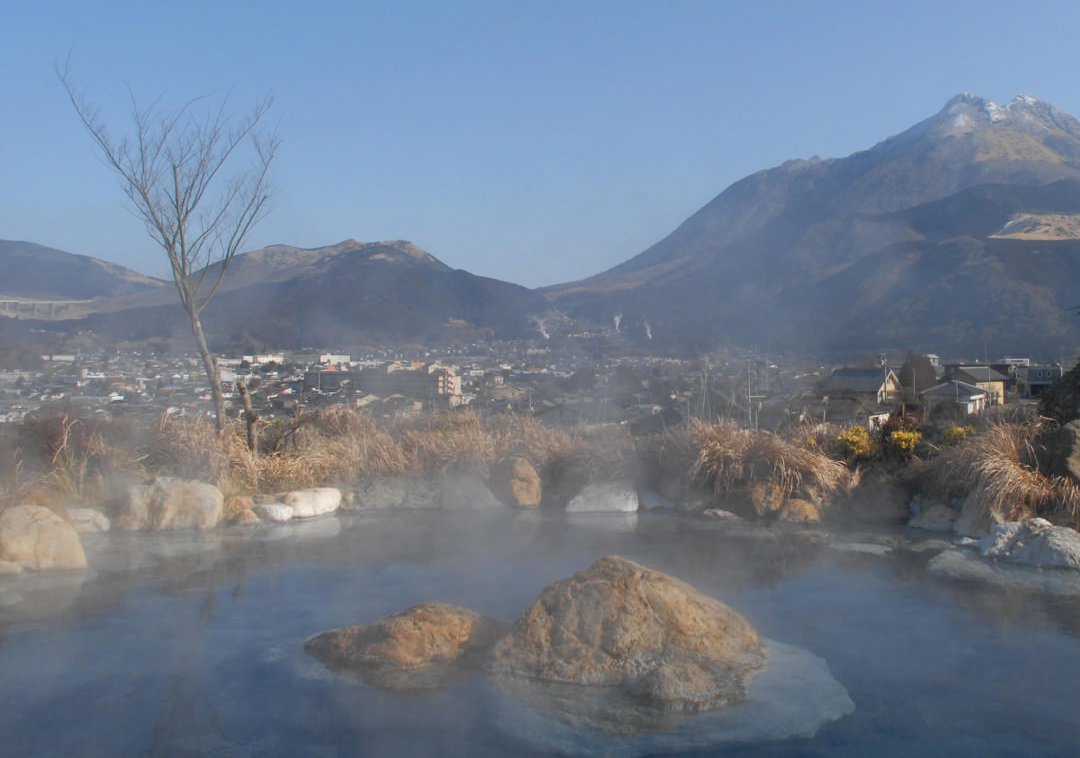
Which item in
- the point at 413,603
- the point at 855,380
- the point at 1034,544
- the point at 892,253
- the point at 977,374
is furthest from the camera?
the point at 892,253

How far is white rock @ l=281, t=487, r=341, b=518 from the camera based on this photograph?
11.0 m

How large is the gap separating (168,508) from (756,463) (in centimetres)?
668

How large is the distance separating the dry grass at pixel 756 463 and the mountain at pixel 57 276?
84.6ft

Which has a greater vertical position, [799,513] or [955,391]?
[955,391]

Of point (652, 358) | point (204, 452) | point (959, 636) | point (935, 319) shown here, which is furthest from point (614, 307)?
point (959, 636)

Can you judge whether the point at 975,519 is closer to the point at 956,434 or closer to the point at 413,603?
the point at 956,434

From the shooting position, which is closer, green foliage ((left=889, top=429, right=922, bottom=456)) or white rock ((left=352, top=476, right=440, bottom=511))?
green foliage ((left=889, top=429, right=922, bottom=456))

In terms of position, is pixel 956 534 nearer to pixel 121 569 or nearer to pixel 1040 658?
pixel 1040 658

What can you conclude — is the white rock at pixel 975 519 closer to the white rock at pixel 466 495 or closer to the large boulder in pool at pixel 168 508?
the white rock at pixel 466 495

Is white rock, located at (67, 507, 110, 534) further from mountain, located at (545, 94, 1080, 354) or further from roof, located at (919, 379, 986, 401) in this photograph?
mountain, located at (545, 94, 1080, 354)

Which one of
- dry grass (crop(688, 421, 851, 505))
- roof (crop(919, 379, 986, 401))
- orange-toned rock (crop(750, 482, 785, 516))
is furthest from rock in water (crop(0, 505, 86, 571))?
roof (crop(919, 379, 986, 401))

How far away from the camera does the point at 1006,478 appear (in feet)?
32.3

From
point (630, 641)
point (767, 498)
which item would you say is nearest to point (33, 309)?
point (767, 498)

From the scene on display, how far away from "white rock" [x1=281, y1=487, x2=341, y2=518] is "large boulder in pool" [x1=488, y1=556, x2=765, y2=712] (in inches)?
224
